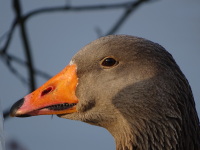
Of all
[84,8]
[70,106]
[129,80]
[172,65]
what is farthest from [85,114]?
[84,8]

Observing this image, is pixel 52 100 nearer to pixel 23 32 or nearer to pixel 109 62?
pixel 109 62

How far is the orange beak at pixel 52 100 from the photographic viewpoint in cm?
423

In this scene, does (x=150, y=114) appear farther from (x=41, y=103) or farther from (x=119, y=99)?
(x=41, y=103)

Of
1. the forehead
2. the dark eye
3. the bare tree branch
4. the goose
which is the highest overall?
the bare tree branch

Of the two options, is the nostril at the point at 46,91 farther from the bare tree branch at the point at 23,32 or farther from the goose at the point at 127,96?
the bare tree branch at the point at 23,32

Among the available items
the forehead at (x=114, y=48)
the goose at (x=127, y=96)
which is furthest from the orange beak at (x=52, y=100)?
the forehead at (x=114, y=48)

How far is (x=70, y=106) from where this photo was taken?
14.2 feet

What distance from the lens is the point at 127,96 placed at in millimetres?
4297

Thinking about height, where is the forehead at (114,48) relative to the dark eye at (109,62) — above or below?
above

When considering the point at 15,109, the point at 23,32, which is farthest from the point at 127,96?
the point at 23,32

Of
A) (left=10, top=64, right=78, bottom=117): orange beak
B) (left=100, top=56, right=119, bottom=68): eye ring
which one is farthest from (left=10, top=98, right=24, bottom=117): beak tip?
(left=100, top=56, right=119, bottom=68): eye ring

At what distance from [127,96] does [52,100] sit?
0.55m

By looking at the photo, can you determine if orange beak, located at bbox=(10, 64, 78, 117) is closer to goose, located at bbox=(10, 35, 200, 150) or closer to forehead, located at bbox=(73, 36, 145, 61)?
goose, located at bbox=(10, 35, 200, 150)

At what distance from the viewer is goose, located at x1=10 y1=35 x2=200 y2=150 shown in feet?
13.7
